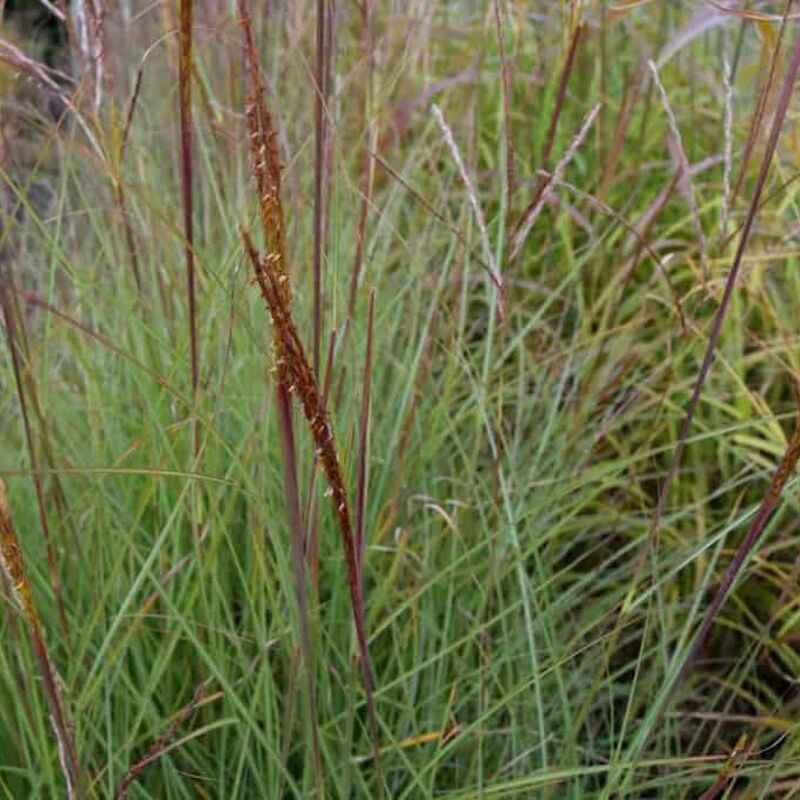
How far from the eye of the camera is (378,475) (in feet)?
4.89

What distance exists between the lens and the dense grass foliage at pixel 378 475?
0.96 m

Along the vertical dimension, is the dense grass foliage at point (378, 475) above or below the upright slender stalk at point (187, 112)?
below

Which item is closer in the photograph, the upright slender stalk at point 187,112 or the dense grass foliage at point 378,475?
the upright slender stalk at point 187,112

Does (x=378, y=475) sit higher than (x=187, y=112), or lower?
lower

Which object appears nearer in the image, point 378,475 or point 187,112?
point 187,112

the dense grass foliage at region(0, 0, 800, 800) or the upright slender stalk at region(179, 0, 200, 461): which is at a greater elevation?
the upright slender stalk at region(179, 0, 200, 461)

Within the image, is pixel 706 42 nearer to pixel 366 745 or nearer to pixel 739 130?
pixel 739 130

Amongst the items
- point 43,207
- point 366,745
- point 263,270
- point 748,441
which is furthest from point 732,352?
point 43,207

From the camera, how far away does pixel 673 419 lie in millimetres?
1742

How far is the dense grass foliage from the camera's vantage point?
37.9 inches

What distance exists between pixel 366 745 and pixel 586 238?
3.88 ft

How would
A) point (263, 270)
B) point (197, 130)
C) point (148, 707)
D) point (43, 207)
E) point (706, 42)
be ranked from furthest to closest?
1. point (43, 207)
2. point (706, 42)
3. point (197, 130)
4. point (148, 707)
5. point (263, 270)

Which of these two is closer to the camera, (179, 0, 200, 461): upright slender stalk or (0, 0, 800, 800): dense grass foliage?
(179, 0, 200, 461): upright slender stalk

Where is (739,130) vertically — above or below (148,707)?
above
